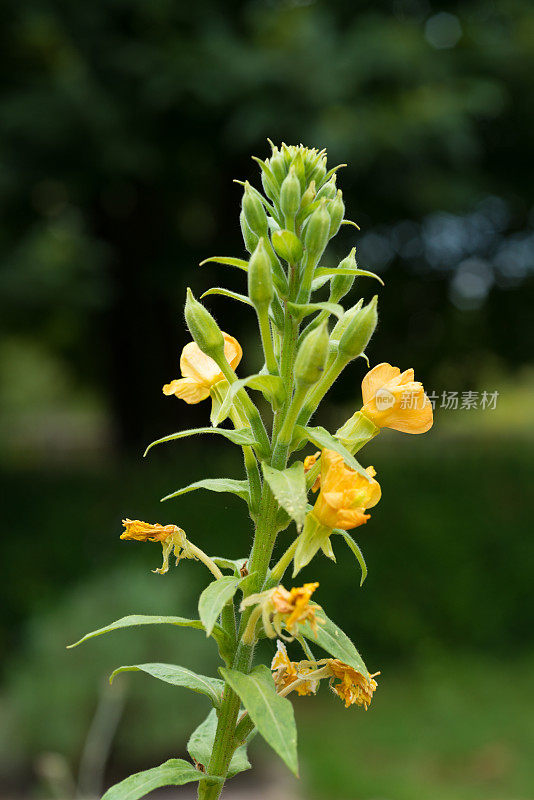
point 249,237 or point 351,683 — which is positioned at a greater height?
point 249,237

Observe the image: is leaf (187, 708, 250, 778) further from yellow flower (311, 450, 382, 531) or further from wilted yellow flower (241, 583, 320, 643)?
yellow flower (311, 450, 382, 531)

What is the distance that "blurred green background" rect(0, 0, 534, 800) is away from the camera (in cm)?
526

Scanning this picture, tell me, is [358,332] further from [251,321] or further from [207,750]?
[251,321]

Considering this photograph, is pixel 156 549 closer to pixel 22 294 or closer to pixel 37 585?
pixel 37 585

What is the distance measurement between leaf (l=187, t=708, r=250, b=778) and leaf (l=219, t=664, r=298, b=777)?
7.4 inches

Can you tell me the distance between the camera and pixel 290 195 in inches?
40.1

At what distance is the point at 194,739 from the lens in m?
1.08

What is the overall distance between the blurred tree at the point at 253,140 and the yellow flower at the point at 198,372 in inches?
165

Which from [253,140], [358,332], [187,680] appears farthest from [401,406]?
[253,140]

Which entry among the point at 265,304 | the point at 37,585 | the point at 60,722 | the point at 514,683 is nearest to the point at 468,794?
the point at 514,683

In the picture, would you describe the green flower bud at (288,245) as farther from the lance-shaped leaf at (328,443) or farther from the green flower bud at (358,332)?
the lance-shaped leaf at (328,443)

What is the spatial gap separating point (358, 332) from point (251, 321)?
280 inches

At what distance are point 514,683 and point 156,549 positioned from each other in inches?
135

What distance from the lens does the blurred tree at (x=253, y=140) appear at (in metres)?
5.51
